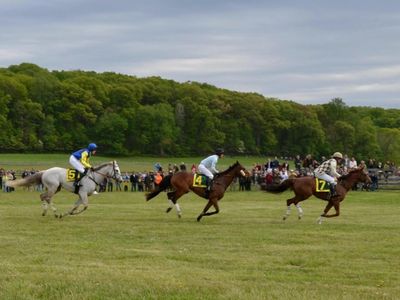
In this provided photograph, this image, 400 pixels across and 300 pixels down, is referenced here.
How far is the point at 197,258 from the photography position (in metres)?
13.9

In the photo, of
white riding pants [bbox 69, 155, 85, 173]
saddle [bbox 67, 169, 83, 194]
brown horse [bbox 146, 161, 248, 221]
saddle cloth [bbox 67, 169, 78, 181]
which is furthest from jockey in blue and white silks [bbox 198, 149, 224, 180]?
saddle cloth [bbox 67, 169, 78, 181]

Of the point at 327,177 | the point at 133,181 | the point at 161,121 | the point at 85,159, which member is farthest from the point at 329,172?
the point at 161,121

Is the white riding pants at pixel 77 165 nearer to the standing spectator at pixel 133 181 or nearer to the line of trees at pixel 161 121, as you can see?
the standing spectator at pixel 133 181

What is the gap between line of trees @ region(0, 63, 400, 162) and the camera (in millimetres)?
93812

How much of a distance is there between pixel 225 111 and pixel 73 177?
86.0 m

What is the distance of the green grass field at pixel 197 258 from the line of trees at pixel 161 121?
→ 7194cm

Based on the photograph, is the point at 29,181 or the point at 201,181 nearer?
the point at 201,181

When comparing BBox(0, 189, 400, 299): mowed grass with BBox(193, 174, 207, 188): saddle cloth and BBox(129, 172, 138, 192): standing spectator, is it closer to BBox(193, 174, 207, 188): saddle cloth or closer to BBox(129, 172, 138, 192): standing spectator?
BBox(193, 174, 207, 188): saddle cloth

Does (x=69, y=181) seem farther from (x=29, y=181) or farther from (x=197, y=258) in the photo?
(x=197, y=258)

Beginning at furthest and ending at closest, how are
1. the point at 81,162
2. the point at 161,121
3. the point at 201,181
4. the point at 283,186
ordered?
the point at 161,121 → the point at 81,162 → the point at 283,186 → the point at 201,181

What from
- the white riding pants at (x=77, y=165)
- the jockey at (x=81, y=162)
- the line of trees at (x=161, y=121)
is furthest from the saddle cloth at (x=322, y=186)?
the line of trees at (x=161, y=121)

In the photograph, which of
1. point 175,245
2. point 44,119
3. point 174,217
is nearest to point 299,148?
point 44,119

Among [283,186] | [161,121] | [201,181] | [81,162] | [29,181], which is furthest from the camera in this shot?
[161,121]

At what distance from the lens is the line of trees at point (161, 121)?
93812mm
